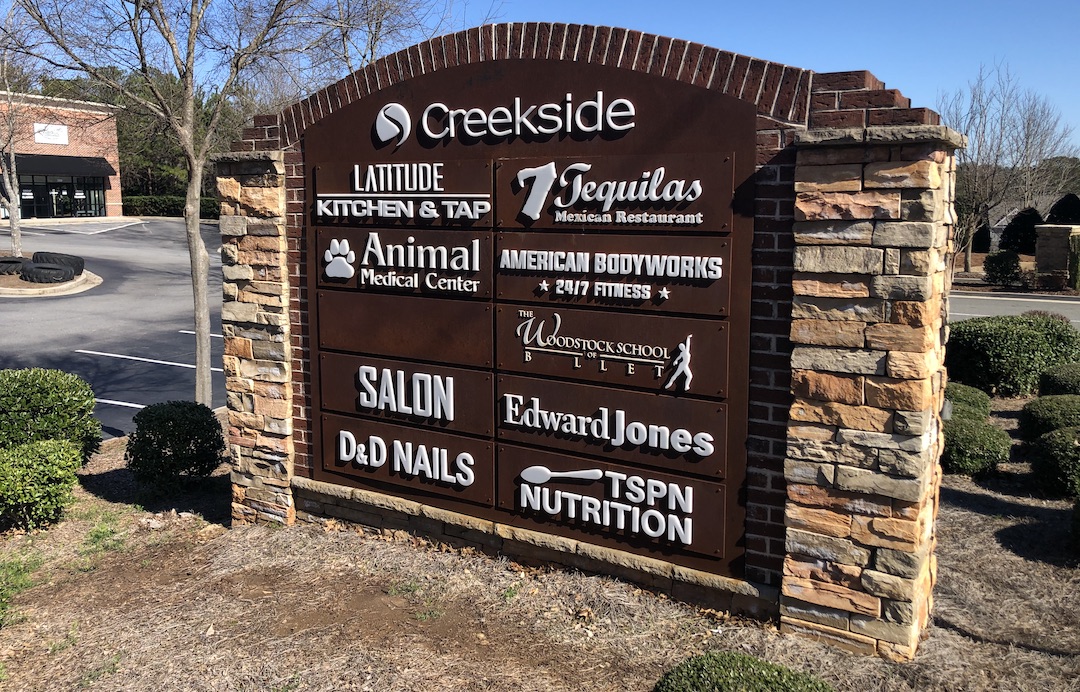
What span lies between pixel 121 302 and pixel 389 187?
18993 millimetres

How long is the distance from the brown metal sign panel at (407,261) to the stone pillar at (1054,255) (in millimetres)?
26570

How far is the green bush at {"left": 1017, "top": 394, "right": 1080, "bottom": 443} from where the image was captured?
27.3 ft

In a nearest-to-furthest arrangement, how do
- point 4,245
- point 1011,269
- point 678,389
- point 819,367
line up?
point 819,367 → point 678,389 → point 1011,269 → point 4,245

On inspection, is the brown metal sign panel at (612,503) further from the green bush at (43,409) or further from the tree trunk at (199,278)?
the tree trunk at (199,278)

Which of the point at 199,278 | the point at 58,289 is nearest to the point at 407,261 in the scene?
the point at 199,278

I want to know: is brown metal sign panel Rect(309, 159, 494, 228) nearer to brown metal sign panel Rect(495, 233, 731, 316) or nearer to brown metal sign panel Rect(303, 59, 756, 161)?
brown metal sign panel Rect(303, 59, 756, 161)

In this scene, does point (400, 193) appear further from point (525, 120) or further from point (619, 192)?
point (619, 192)

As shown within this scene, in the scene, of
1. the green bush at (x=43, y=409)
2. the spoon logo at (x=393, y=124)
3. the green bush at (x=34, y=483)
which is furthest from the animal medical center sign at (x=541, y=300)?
the green bush at (x=43, y=409)

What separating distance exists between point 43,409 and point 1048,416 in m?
9.62

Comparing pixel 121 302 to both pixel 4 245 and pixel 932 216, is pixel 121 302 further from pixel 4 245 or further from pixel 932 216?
pixel 932 216

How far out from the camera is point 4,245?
109 feet

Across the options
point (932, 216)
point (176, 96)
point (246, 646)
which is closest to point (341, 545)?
point (246, 646)

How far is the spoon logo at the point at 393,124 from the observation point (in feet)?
18.9

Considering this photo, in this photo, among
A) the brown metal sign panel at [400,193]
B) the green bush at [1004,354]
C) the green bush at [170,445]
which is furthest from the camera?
the green bush at [1004,354]
